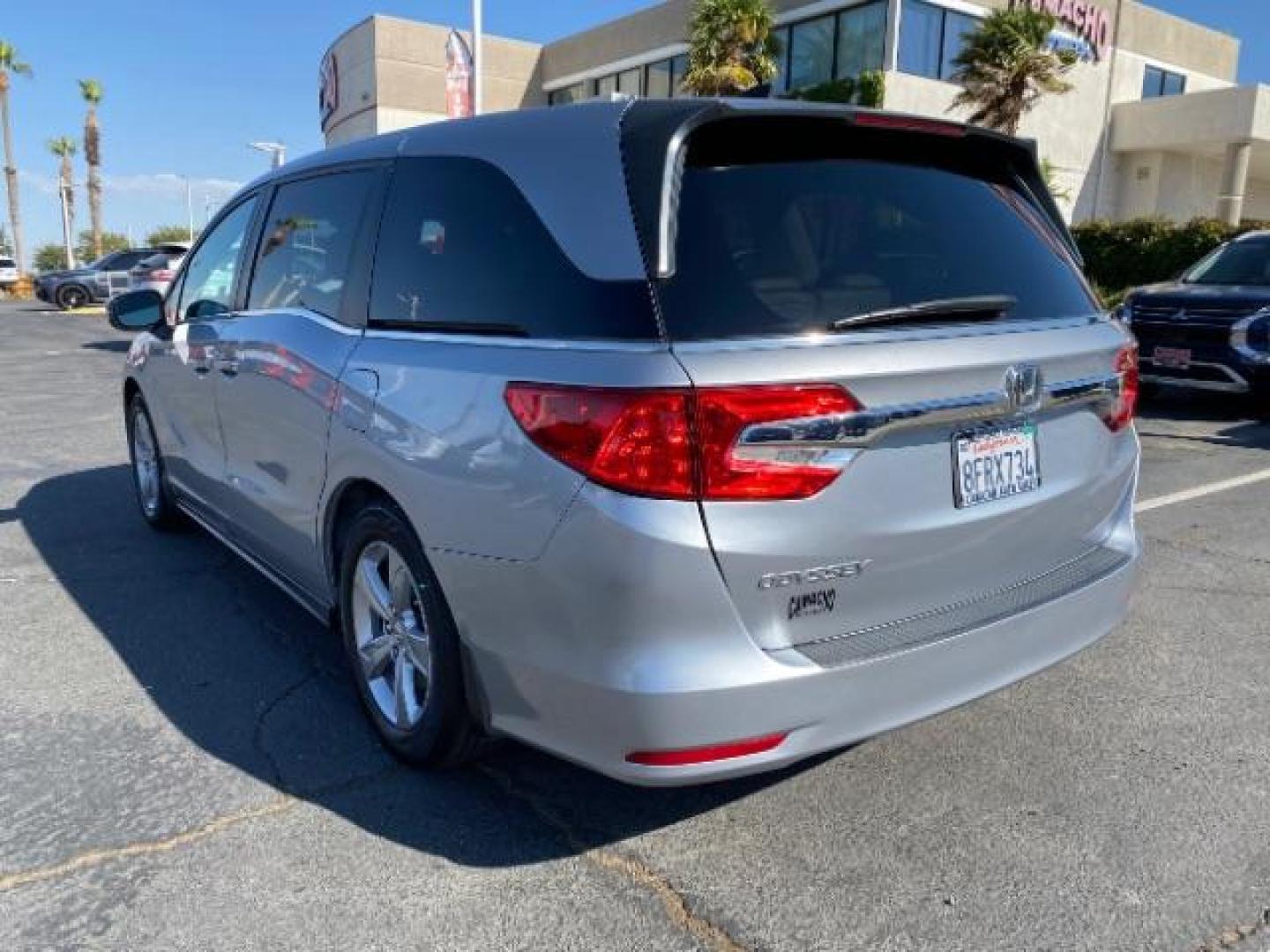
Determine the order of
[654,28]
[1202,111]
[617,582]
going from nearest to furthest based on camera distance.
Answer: [617,582] < [1202,111] < [654,28]

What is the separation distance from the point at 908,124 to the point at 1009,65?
22.5 meters

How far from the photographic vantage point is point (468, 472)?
8.12 ft

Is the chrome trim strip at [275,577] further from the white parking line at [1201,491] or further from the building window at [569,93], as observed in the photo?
the building window at [569,93]

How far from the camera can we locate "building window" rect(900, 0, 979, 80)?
82.4 feet

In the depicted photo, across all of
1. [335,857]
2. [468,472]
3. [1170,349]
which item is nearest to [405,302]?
[468,472]

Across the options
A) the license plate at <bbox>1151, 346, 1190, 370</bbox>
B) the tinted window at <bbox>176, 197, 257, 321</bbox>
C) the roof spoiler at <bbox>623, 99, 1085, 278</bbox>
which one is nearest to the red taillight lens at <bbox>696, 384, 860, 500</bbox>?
the roof spoiler at <bbox>623, 99, 1085, 278</bbox>

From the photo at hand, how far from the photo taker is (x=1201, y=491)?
21.6 ft

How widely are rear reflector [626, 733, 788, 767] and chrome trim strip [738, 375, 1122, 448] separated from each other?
2.14 ft

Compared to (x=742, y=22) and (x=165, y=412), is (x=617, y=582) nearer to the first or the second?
(x=165, y=412)

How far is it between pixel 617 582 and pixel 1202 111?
33.2 m

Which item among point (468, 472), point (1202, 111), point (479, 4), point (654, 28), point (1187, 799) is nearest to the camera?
point (468, 472)

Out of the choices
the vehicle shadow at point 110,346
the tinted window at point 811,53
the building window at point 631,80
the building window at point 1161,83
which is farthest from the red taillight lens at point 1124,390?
the building window at point 1161,83

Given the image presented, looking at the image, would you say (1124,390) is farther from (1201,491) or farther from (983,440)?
(1201,491)

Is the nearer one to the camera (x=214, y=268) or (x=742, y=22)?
(x=214, y=268)
